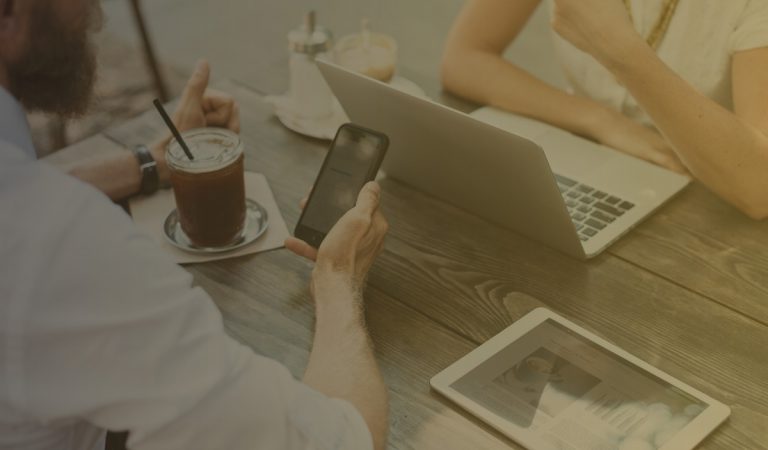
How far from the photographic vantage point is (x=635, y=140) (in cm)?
144

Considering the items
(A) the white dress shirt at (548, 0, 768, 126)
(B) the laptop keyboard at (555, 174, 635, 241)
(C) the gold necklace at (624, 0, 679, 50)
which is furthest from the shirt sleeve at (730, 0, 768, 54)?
(B) the laptop keyboard at (555, 174, 635, 241)

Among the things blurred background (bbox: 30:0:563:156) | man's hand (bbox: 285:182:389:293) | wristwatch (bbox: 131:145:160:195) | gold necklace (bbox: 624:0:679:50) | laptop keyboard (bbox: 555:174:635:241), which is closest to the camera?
man's hand (bbox: 285:182:389:293)

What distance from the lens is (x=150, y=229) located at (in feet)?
4.11

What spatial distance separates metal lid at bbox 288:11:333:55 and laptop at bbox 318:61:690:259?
0.51 feet

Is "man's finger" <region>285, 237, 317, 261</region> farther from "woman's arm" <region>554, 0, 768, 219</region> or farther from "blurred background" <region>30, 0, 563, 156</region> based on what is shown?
"blurred background" <region>30, 0, 563, 156</region>

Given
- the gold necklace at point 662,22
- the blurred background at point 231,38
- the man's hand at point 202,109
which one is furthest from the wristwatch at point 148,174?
the blurred background at point 231,38

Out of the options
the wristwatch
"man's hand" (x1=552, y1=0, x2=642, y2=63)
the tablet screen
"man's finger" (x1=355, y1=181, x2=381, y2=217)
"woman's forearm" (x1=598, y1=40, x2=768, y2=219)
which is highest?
"man's hand" (x1=552, y1=0, x2=642, y2=63)

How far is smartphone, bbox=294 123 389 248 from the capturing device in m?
1.18

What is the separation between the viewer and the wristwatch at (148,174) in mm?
1333

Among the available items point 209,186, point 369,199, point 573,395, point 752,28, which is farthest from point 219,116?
point 752,28

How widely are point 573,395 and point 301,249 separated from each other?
0.41 metres

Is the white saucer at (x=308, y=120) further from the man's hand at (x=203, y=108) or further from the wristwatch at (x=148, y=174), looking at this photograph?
the wristwatch at (x=148, y=174)

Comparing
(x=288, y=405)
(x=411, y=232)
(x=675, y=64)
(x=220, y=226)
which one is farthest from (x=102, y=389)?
(x=675, y=64)

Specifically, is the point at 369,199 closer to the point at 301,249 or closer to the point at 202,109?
the point at 301,249
